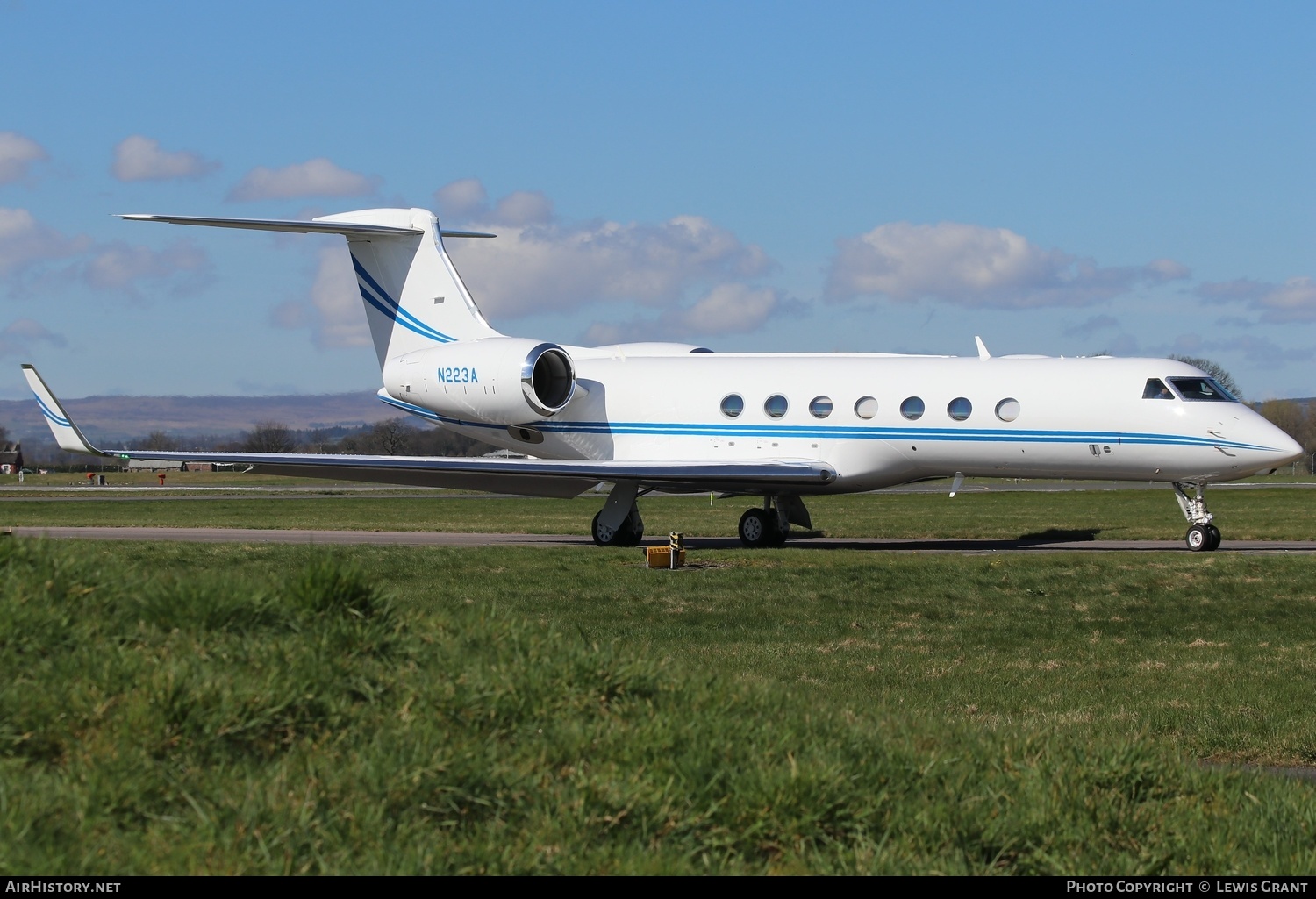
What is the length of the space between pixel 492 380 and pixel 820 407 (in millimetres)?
5800

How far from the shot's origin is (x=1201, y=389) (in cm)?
2094

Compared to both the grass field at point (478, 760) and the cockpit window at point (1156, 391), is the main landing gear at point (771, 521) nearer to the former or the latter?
the cockpit window at point (1156, 391)

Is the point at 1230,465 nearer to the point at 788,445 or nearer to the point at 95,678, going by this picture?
the point at 788,445

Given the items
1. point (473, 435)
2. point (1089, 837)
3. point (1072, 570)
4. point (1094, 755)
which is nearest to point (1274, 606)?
point (1072, 570)

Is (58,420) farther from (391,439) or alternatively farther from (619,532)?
(391,439)

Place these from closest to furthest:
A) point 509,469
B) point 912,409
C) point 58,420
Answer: point 912,409, point 509,469, point 58,420

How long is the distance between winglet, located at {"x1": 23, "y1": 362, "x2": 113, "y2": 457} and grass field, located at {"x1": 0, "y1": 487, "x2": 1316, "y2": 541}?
7.92 metres

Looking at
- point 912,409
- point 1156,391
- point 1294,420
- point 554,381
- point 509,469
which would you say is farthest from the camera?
point 1294,420

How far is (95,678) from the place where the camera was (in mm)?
5602

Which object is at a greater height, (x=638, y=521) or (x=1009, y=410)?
(x=1009, y=410)

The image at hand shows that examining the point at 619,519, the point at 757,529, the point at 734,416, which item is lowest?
the point at 757,529

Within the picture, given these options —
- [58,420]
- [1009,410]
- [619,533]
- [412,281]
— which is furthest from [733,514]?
[58,420]

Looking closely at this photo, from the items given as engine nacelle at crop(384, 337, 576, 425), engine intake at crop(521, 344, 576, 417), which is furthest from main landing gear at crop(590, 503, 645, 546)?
engine nacelle at crop(384, 337, 576, 425)

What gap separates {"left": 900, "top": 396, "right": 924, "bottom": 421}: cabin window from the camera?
858 inches
